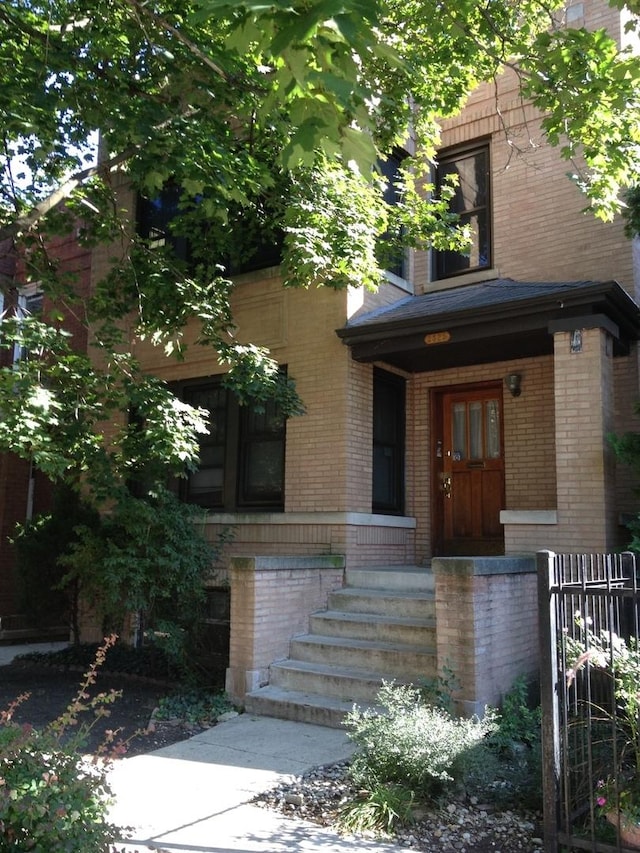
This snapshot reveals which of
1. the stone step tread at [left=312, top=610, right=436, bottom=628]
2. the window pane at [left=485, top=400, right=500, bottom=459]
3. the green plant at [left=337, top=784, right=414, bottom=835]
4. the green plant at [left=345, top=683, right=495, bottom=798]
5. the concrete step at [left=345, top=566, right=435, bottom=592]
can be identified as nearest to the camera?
the green plant at [left=337, top=784, right=414, bottom=835]

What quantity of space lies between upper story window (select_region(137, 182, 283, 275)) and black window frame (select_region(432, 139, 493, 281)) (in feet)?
7.70

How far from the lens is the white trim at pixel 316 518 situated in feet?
28.1

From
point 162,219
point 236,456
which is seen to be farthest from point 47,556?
point 162,219

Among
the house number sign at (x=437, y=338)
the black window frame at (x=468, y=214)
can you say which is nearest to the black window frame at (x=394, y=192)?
the black window frame at (x=468, y=214)

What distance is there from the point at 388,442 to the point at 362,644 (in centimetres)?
311

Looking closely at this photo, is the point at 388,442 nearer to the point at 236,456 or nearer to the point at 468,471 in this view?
the point at 468,471

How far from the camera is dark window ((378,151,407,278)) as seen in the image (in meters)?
8.85

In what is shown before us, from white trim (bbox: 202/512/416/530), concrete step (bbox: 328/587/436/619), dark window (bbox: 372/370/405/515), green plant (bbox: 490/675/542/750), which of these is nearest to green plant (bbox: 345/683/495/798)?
green plant (bbox: 490/675/542/750)

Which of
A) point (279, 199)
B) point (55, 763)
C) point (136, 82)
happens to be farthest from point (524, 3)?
point (55, 763)

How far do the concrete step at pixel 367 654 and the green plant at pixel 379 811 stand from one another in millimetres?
2107

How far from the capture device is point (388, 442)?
381 inches

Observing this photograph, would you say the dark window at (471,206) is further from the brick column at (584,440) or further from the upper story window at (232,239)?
the brick column at (584,440)

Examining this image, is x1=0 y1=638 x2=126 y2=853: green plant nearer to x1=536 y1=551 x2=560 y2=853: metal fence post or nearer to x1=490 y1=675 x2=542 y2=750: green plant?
x1=536 y1=551 x2=560 y2=853: metal fence post

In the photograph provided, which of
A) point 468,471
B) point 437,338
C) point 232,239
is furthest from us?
point 468,471
